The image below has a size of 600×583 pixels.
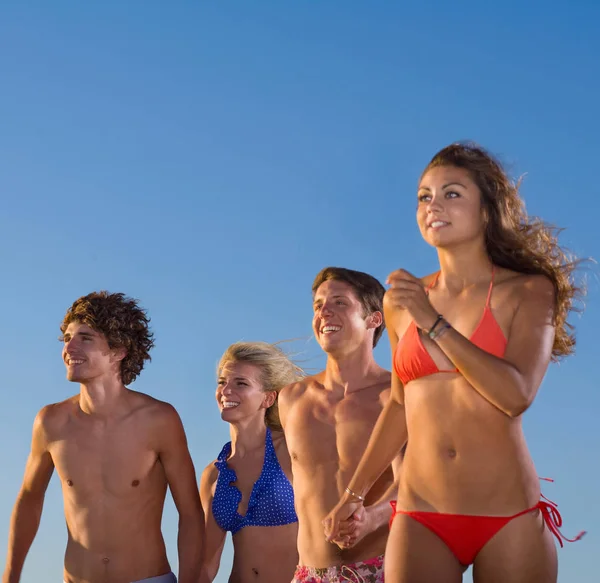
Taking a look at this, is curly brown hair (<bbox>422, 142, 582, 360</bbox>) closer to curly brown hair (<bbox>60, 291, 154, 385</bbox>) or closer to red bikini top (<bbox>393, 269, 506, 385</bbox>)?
red bikini top (<bbox>393, 269, 506, 385</bbox>)

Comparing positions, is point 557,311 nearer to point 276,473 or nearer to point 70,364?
point 276,473

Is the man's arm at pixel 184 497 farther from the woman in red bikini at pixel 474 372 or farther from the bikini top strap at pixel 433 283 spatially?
the bikini top strap at pixel 433 283

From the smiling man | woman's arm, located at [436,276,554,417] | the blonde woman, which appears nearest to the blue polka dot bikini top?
the blonde woman

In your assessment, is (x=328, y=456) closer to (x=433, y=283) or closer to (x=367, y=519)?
(x=367, y=519)

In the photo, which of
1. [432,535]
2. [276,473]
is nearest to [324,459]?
[276,473]

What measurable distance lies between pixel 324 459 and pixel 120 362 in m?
2.69

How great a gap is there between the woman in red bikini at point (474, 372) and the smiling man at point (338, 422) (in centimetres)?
150

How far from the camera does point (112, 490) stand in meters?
8.30

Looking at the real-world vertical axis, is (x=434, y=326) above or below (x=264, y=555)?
above

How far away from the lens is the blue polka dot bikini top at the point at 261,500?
8.32 m

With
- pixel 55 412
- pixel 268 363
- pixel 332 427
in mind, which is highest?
pixel 268 363

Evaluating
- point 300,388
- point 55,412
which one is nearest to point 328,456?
point 300,388

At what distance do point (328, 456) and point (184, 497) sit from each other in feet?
6.30

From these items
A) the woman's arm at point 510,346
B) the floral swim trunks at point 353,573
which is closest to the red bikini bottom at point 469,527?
the woman's arm at point 510,346
